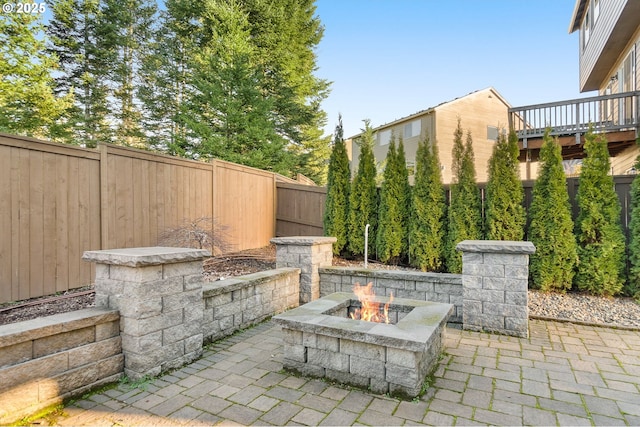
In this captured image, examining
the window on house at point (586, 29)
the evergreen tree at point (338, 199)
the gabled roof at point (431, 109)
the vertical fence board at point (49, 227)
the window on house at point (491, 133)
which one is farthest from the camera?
the window on house at point (491, 133)

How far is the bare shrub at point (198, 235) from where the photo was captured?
4.95 metres

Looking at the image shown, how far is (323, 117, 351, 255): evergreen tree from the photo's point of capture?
633cm

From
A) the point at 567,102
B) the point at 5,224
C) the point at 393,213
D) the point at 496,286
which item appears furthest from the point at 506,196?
the point at 5,224

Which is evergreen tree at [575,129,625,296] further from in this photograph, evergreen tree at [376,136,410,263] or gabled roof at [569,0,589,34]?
gabled roof at [569,0,589,34]

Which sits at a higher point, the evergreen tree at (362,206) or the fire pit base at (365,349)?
the evergreen tree at (362,206)

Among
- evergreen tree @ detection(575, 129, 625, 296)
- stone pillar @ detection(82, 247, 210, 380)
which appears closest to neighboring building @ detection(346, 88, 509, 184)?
evergreen tree @ detection(575, 129, 625, 296)

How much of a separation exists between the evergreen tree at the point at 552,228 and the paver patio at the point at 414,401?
158 centimetres

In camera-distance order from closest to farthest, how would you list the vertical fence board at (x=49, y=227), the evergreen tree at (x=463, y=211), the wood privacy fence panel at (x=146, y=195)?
the vertical fence board at (x=49, y=227), the wood privacy fence panel at (x=146, y=195), the evergreen tree at (x=463, y=211)

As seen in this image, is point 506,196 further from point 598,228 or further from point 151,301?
point 151,301

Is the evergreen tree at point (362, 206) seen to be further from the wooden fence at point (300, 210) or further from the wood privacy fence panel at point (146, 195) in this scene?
the wood privacy fence panel at point (146, 195)

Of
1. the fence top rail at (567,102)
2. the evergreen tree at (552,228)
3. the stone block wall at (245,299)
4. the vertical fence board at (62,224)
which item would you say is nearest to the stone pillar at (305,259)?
the stone block wall at (245,299)

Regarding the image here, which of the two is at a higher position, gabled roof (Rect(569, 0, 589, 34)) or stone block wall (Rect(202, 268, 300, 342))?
gabled roof (Rect(569, 0, 589, 34))

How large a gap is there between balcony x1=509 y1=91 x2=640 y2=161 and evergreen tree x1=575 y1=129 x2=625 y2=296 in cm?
279

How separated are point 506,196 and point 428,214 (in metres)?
1.14
